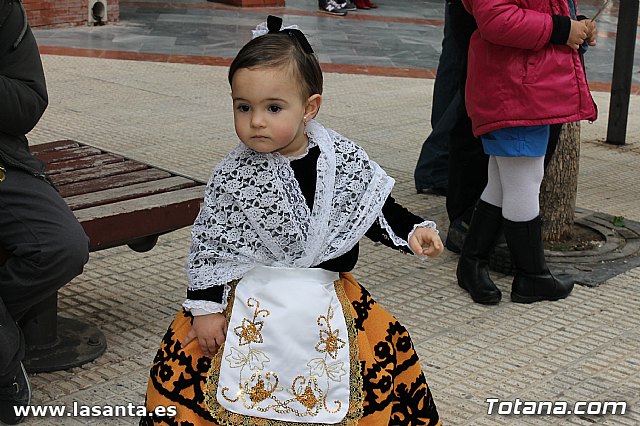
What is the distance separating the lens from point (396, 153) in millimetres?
6730

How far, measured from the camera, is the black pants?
3072 mm

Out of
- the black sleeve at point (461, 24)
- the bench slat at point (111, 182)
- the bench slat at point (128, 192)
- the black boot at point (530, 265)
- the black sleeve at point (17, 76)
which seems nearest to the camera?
the black sleeve at point (17, 76)

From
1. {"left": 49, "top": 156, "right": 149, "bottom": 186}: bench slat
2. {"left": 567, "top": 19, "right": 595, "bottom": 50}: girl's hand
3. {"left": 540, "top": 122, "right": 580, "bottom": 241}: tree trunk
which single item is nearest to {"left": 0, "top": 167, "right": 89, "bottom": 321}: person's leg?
{"left": 49, "top": 156, "right": 149, "bottom": 186}: bench slat

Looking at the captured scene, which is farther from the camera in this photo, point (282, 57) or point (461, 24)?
point (461, 24)

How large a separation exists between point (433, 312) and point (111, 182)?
1.34 meters

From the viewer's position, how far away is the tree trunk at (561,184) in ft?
15.8

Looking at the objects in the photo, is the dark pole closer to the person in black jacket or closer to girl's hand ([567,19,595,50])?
girl's hand ([567,19,595,50])

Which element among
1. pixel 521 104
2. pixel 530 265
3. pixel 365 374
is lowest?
pixel 530 265

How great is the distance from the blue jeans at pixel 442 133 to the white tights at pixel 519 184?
4.76ft

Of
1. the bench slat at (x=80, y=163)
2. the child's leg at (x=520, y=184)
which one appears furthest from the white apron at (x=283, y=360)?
the child's leg at (x=520, y=184)

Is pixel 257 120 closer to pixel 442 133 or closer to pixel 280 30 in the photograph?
pixel 280 30

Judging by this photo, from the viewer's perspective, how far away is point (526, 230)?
4.17 m

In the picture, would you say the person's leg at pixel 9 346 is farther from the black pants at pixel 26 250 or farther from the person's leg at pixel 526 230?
the person's leg at pixel 526 230

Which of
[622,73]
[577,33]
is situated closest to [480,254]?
[577,33]
